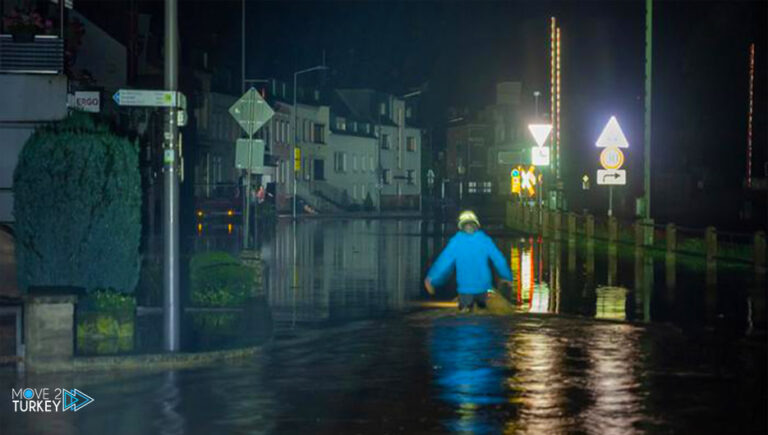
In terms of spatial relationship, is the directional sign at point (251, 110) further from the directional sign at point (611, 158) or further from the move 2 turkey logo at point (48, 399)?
the move 2 turkey logo at point (48, 399)

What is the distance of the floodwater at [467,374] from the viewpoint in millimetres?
10609

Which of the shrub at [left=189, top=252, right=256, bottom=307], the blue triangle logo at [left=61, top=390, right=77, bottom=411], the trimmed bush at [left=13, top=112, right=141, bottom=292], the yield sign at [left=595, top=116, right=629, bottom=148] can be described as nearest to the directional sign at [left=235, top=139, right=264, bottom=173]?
the shrub at [left=189, top=252, right=256, bottom=307]

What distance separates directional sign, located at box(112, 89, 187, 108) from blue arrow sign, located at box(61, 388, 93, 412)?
3.68 meters

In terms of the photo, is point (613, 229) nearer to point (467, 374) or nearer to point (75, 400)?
point (467, 374)

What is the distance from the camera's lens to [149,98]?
1429cm

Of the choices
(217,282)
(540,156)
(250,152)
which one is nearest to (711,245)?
(250,152)

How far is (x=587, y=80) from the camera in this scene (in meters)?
87.1

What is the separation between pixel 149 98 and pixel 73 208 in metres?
1.96

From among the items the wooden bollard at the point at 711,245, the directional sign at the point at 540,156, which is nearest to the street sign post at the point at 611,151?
the wooden bollard at the point at 711,245

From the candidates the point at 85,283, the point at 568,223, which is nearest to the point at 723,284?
the point at 85,283

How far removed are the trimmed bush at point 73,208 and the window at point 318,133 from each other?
8967 cm

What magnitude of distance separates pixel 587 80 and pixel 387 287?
63.8 meters

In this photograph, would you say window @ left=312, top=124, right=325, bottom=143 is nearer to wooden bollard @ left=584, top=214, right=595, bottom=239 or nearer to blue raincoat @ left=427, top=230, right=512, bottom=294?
wooden bollard @ left=584, top=214, right=595, bottom=239

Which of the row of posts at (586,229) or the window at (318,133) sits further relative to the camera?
the window at (318,133)
